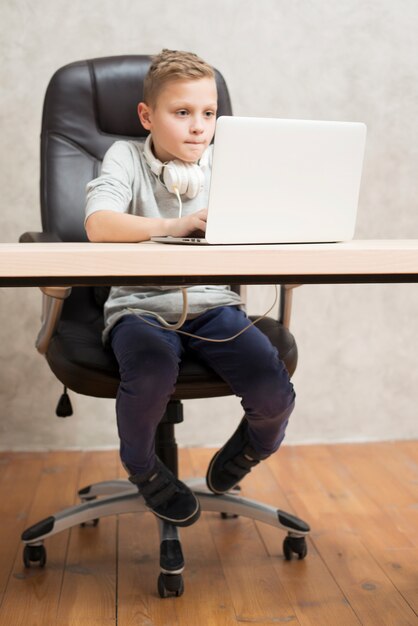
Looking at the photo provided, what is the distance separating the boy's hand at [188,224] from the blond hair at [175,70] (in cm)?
43

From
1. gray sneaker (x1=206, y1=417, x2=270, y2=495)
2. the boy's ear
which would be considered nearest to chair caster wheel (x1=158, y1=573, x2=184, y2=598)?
gray sneaker (x1=206, y1=417, x2=270, y2=495)

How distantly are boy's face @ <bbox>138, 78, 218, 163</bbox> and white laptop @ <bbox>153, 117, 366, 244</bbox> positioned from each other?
44cm

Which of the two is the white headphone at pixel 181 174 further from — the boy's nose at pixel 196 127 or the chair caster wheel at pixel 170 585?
the chair caster wheel at pixel 170 585

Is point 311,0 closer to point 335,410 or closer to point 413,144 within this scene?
point 413,144

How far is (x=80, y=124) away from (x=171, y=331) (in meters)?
0.58

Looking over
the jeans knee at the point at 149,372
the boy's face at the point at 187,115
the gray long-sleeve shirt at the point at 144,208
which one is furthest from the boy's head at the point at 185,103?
the jeans knee at the point at 149,372

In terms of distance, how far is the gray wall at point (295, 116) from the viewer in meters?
2.44

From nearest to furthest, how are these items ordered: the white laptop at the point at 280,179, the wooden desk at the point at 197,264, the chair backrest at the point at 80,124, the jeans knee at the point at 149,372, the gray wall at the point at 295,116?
the wooden desk at the point at 197,264, the white laptop at the point at 280,179, the jeans knee at the point at 149,372, the chair backrest at the point at 80,124, the gray wall at the point at 295,116

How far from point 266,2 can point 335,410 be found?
4.13 ft

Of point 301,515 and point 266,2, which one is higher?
point 266,2

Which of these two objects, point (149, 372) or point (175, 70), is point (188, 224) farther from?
point (175, 70)

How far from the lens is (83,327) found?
1838 millimetres

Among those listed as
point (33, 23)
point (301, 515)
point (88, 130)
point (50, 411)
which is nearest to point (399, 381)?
point (301, 515)

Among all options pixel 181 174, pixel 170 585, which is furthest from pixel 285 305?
pixel 170 585
